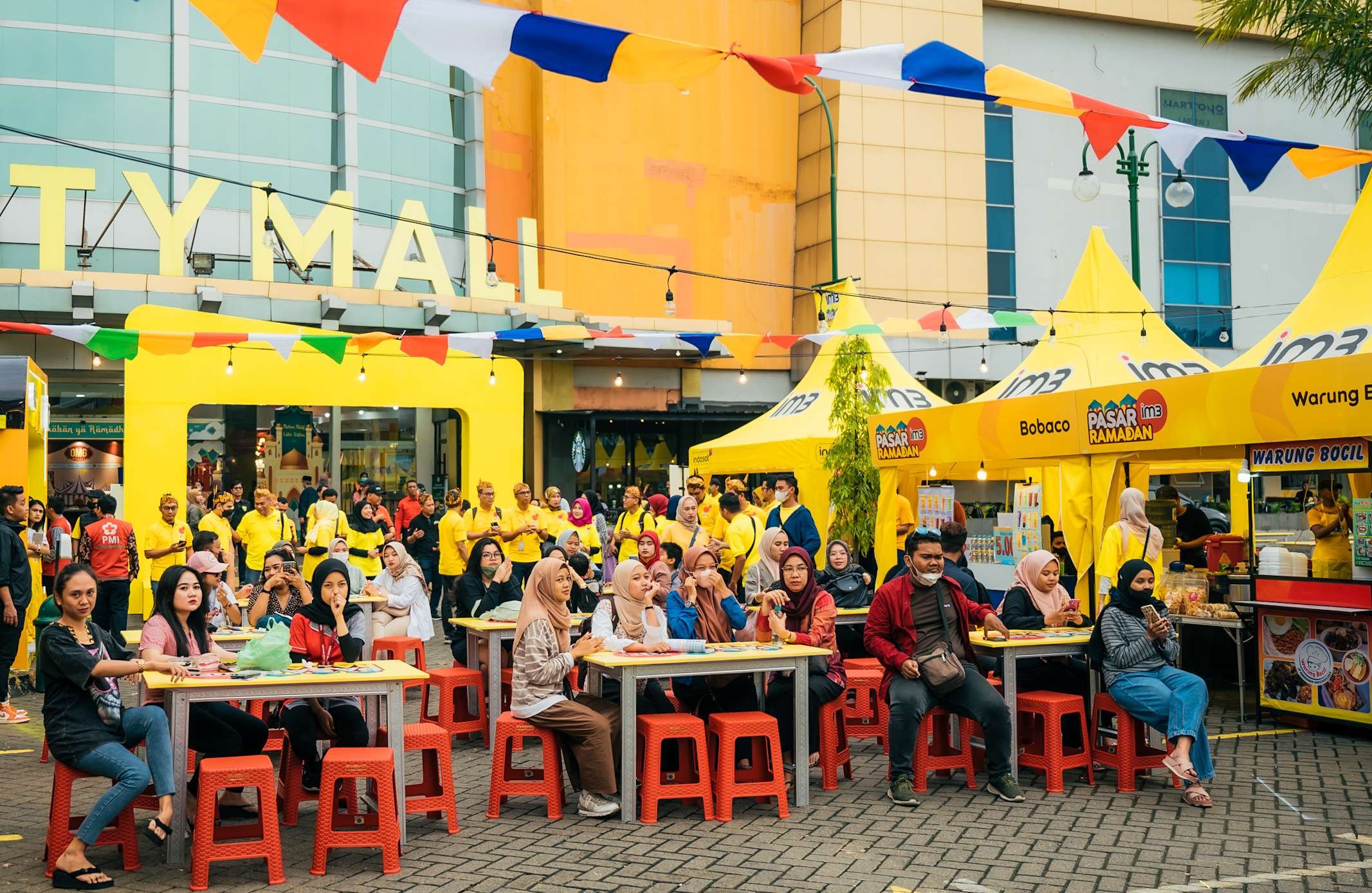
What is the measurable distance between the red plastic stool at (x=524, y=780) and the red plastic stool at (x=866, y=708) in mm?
2680

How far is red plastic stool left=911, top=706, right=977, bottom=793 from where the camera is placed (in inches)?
302

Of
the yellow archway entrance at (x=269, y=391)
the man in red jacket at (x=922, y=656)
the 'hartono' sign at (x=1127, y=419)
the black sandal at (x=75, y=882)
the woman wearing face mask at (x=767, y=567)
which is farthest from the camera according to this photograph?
the yellow archway entrance at (x=269, y=391)

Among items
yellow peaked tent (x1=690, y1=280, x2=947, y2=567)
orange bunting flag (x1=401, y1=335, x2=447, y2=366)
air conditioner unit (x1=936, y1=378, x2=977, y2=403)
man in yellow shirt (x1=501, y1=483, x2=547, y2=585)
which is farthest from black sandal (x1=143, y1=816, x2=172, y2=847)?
air conditioner unit (x1=936, y1=378, x2=977, y2=403)

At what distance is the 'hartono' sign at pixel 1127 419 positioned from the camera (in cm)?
1042

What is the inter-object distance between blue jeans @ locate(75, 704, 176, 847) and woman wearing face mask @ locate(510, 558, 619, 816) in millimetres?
1820

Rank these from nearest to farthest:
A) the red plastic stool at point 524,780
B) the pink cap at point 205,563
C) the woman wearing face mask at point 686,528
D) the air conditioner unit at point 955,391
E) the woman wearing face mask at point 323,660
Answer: the woman wearing face mask at point 323,660, the red plastic stool at point 524,780, the pink cap at point 205,563, the woman wearing face mask at point 686,528, the air conditioner unit at point 955,391

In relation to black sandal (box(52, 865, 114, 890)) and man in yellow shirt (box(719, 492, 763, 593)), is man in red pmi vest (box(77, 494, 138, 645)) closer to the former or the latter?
man in yellow shirt (box(719, 492, 763, 593))

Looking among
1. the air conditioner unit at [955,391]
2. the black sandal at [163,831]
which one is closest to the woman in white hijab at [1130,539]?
the black sandal at [163,831]

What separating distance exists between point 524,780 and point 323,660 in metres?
1.35

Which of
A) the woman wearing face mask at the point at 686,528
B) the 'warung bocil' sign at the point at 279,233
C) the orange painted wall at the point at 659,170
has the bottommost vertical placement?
the woman wearing face mask at the point at 686,528

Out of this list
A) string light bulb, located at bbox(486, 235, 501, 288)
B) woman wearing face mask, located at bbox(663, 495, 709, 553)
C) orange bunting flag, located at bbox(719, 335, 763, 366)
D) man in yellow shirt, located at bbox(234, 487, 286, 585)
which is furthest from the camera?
string light bulb, located at bbox(486, 235, 501, 288)

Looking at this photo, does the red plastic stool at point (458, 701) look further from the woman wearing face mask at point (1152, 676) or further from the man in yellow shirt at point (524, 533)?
the woman wearing face mask at point (1152, 676)

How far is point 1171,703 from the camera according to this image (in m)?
7.41

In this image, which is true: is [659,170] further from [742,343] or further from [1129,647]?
[1129,647]
